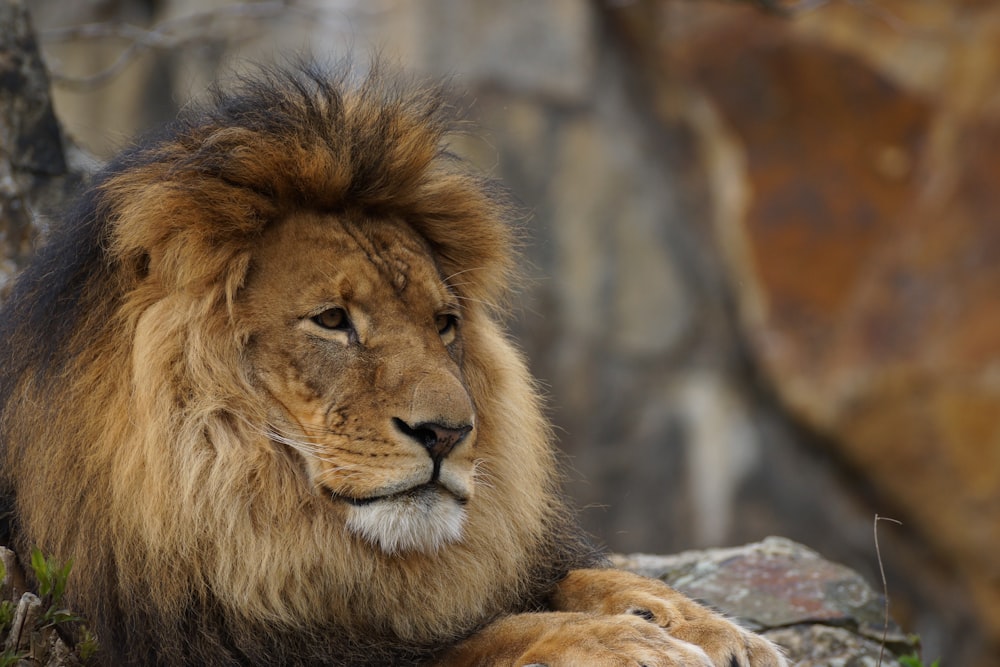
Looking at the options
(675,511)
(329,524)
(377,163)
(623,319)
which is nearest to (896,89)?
(623,319)

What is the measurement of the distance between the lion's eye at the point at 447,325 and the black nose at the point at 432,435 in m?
0.44

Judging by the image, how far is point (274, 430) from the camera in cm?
300

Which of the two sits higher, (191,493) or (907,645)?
(191,493)

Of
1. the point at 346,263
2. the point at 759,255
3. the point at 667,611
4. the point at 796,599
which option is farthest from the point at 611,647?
the point at 759,255

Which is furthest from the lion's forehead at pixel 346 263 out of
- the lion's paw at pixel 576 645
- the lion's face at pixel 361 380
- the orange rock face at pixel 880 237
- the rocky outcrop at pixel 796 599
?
the orange rock face at pixel 880 237

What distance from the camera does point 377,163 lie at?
3.25m

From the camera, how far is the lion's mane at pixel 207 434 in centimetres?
292

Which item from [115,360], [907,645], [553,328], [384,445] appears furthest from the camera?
[553,328]

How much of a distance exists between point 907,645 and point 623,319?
547cm

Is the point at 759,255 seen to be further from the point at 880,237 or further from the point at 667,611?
the point at 667,611

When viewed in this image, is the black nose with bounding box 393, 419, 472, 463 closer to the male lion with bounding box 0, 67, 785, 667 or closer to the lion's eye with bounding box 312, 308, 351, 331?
the male lion with bounding box 0, 67, 785, 667

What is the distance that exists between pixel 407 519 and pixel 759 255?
20.4 ft

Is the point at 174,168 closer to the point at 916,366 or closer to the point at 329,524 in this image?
the point at 329,524

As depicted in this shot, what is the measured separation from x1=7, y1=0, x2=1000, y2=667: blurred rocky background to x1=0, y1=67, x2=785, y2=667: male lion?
443cm
